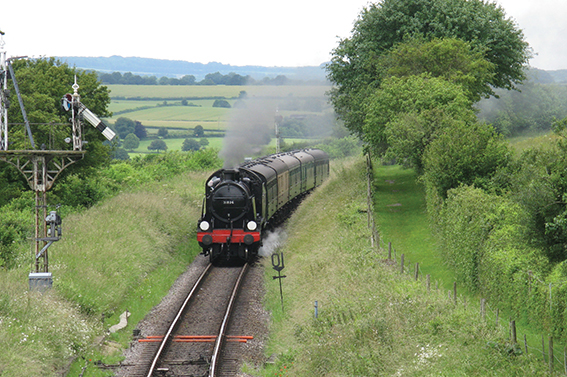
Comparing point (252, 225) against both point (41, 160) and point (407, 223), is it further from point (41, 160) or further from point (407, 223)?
point (407, 223)

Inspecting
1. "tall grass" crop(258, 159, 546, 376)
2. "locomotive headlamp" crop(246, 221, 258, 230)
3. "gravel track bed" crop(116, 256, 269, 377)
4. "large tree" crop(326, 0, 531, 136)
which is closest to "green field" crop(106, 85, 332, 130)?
"large tree" crop(326, 0, 531, 136)

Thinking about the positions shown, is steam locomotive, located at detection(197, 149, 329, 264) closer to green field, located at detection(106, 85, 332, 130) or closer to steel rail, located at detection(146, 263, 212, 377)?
steel rail, located at detection(146, 263, 212, 377)

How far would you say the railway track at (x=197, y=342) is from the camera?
13.5m

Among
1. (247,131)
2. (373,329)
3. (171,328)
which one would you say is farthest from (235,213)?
(247,131)

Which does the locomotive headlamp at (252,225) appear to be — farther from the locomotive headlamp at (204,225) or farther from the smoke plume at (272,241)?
the smoke plume at (272,241)

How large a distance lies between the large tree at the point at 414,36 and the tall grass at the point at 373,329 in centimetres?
2176

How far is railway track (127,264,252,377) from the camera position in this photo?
13.5m

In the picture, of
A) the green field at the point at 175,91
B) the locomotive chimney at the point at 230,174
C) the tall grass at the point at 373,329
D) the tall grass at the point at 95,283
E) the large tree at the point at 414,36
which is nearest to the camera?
the tall grass at the point at 373,329

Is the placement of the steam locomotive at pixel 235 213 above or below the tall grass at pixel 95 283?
above

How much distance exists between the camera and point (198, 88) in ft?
530

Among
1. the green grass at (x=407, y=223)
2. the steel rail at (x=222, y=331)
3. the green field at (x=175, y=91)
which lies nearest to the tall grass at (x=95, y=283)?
the steel rail at (x=222, y=331)

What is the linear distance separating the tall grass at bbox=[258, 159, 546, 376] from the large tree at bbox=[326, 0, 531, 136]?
21.8m

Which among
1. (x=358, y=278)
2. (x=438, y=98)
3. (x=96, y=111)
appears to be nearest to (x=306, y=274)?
(x=358, y=278)

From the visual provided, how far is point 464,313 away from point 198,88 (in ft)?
508
